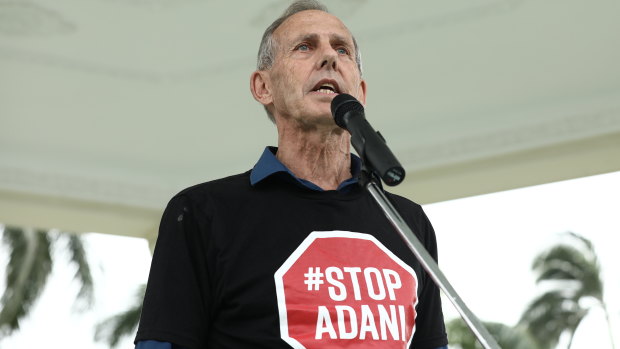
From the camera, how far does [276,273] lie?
1.54 metres

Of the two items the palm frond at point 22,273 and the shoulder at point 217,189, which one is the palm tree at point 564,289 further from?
the shoulder at point 217,189

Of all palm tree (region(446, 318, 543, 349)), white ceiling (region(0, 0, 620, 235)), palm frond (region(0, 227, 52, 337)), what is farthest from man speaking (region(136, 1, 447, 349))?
palm tree (region(446, 318, 543, 349))

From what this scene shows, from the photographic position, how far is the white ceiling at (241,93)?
667cm

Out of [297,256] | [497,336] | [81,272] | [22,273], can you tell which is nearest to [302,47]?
[297,256]

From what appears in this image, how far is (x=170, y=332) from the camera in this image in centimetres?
149

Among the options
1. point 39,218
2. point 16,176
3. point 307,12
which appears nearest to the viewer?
point 307,12

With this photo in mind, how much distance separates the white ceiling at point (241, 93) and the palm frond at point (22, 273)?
15.4ft

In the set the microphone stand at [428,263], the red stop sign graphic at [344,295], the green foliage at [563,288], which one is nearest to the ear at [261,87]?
the red stop sign graphic at [344,295]

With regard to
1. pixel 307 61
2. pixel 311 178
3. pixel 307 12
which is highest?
pixel 307 12

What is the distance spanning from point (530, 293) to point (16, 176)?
10029mm

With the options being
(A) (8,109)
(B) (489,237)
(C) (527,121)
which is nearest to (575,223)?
(B) (489,237)

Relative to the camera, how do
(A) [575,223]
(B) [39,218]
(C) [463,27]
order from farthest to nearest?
(A) [575,223] < (B) [39,218] < (C) [463,27]

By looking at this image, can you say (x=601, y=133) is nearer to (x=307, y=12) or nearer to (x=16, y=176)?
(x=16, y=176)

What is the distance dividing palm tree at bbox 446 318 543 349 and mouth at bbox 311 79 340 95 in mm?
12307
